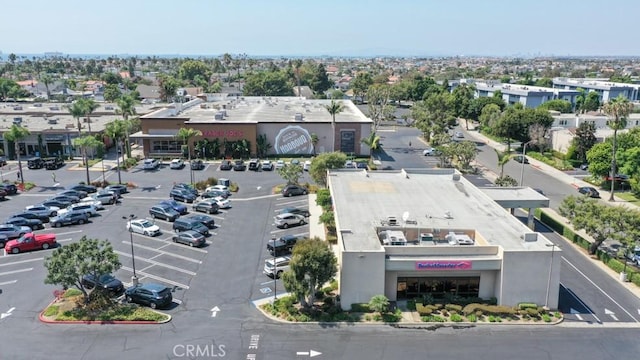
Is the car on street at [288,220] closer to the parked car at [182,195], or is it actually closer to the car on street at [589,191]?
the parked car at [182,195]

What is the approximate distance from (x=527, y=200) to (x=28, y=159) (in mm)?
75663

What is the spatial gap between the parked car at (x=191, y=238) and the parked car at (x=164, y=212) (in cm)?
650

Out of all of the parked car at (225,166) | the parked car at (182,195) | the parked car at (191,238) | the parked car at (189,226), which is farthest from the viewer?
the parked car at (225,166)

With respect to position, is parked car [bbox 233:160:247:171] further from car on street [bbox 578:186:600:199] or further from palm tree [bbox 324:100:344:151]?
car on street [bbox 578:186:600:199]

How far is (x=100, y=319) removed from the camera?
32125 millimetres

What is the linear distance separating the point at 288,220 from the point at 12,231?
25643mm

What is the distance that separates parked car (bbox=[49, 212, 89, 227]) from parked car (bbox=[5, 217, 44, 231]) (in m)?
1.22

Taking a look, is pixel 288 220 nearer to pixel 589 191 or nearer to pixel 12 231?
pixel 12 231

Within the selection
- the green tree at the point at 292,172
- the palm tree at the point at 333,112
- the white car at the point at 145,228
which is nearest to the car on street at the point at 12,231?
the white car at the point at 145,228

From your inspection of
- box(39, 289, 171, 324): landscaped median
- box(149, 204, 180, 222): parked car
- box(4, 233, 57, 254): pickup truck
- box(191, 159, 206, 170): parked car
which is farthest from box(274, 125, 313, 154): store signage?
box(39, 289, 171, 324): landscaped median

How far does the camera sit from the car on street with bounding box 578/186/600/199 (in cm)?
6256

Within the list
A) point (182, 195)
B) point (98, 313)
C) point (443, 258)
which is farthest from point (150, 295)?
point (182, 195)

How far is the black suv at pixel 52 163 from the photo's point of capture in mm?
75562

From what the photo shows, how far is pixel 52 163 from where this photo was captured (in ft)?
249
